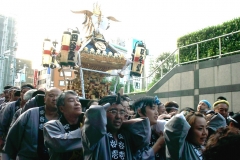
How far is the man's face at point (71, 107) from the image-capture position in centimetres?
310

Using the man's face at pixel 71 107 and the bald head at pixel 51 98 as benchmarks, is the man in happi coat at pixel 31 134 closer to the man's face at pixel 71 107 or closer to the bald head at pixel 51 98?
the bald head at pixel 51 98

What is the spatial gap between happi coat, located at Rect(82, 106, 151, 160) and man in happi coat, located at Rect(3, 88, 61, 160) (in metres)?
1.26

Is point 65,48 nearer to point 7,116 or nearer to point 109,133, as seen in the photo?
point 7,116

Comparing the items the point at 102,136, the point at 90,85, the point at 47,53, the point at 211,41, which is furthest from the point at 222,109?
the point at 47,53

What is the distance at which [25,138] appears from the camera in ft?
11.5

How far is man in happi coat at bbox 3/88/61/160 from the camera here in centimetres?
347

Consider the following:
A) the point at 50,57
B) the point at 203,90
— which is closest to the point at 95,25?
the point at 50,57

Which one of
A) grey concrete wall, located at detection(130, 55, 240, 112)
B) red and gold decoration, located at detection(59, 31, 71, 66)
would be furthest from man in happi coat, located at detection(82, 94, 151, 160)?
red and gold decoration, located at detection(59, 31, 71, 66)

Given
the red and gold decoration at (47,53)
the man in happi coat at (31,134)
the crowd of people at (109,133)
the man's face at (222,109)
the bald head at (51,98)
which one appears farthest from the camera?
the red and gold decoration at (47,53)

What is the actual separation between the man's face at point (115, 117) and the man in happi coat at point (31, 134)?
1.25 metres

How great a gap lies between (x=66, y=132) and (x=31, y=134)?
81cm

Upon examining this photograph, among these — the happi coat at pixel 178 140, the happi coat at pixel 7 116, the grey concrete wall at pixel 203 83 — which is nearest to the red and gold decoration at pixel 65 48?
the grey concrete wall at pixel 203 83

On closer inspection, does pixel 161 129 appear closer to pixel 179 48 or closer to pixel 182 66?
pixel 182 66

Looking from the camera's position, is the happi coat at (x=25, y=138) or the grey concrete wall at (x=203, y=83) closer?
the happi coat at (x=25, y=138)
